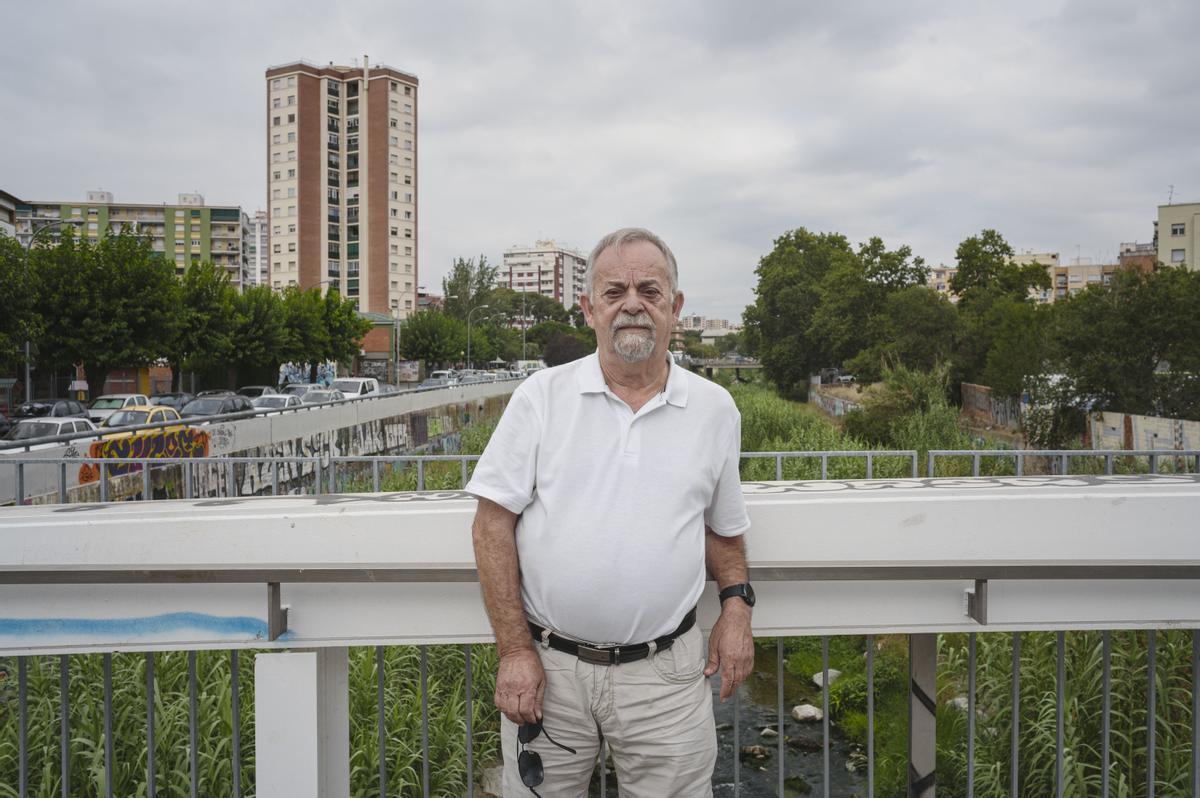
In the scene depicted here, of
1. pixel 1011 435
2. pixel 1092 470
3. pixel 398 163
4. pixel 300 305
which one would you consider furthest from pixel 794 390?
pixel 1092 470

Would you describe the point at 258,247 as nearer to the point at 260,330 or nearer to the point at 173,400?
the point at 260,330

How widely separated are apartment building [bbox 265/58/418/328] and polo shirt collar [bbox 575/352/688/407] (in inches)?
3392

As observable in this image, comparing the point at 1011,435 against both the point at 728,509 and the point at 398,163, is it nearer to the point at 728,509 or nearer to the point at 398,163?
the point at 728,509

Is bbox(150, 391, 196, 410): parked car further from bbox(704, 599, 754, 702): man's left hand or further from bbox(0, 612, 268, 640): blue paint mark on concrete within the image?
bbox(704, 599, 754, 702): man's left hand

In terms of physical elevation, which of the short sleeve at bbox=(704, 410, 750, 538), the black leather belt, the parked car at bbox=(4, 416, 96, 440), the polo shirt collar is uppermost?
the polo shirt collar

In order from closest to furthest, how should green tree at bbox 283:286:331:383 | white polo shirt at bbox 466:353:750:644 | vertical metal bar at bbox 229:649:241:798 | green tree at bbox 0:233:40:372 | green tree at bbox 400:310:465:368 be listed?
white polo shirt at bbox 466:353:750:644 → vertical metal bar at bbox 229:649:241:798 → green tree at bbox 0:233:40:372 → green tree at bbox 283:286:331:383 → green tree at bbox 400:310:465:368

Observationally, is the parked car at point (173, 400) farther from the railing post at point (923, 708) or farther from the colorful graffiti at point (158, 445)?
the railing post at point (923, 708)

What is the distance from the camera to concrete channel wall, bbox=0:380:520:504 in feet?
31.7

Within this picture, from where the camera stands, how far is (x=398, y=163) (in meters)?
87.4

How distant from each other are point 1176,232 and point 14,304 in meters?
86.2

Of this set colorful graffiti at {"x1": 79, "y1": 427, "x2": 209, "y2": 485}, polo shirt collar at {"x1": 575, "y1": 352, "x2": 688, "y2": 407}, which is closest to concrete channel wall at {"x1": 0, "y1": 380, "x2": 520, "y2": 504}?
colorful graffiti at {"x1": 79, "y1": 427, "x2": 209, "y2": 485}

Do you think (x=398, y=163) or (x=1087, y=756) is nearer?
(x=1087, y=756)

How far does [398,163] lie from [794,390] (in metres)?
46.7

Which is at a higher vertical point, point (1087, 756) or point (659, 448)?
point (659, 448)
